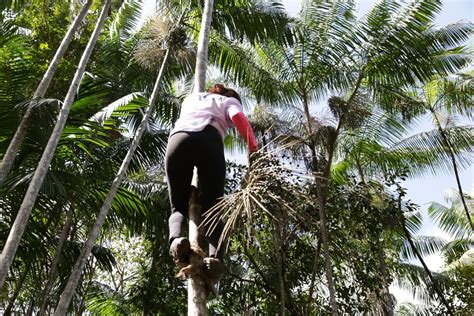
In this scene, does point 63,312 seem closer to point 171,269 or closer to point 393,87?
point 171,269

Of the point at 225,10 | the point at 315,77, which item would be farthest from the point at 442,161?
the point at 225,10

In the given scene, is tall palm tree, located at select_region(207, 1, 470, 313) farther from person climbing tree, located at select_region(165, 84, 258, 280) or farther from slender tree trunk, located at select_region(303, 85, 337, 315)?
person climbing tree, located at select_region(165, 84, 258, 280)

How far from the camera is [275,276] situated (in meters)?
7.21

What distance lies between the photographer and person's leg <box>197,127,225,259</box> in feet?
8.53

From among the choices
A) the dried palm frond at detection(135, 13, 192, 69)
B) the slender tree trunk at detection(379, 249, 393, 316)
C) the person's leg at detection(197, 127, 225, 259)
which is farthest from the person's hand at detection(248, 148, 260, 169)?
the slender tree trunk at detection(379, 249, 393, 316)

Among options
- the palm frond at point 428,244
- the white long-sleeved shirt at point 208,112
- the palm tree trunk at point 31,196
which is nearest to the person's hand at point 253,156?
the white long-sleeved shirt at point 208,112

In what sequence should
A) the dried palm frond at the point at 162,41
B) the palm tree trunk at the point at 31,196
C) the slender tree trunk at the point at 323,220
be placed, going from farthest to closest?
1. the dried palm frond at the point at 162,41
2. the slender tree trunk at the point at 323,220
3. the palm tree trunk at the point at 31,196

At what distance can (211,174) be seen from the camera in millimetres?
2699

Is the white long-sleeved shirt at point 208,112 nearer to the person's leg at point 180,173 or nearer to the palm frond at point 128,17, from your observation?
the person's leg at point 180,173

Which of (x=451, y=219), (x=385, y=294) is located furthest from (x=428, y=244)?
(x=385, y=294)

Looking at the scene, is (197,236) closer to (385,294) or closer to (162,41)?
(162,41)

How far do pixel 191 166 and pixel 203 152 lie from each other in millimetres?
104

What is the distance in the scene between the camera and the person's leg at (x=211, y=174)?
260 cm

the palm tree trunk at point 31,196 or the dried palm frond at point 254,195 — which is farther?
the palm tree trunk at point 31,196
